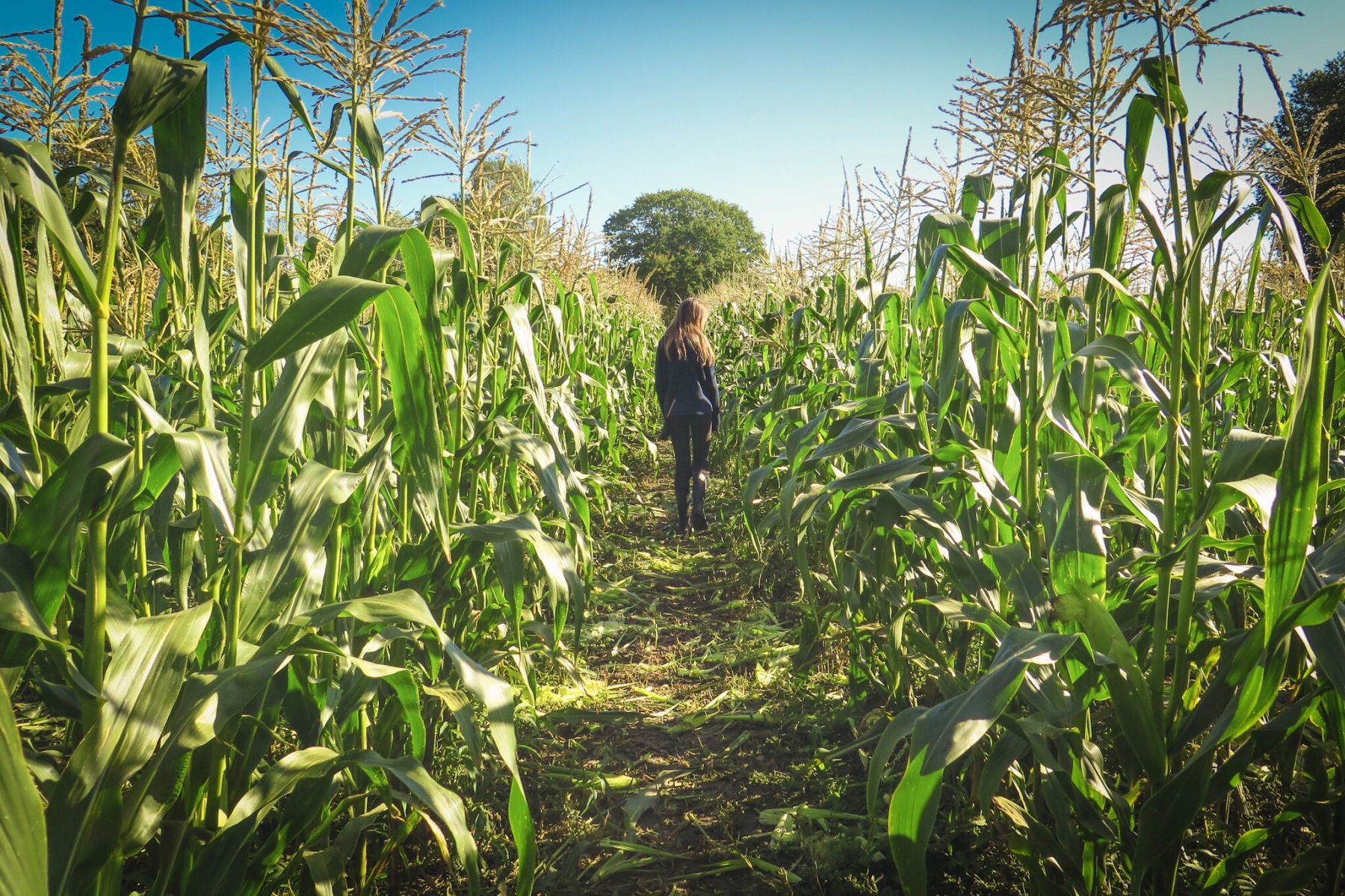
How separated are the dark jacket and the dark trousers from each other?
54mm

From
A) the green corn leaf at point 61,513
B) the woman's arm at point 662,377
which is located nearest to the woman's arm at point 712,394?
the woman's arm at point 662,377

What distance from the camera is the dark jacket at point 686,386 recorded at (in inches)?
211

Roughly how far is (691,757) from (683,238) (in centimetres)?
3988

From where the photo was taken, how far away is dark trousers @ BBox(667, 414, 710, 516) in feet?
17.6

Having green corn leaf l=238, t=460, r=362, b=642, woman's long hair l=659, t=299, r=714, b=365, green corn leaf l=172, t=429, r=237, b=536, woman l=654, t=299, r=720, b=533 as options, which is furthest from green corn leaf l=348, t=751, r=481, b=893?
woman's long hair l=659, t=299, r=714, b=365

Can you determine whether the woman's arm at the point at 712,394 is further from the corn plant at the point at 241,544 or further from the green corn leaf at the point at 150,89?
the green corn leaf at the point at 150,89

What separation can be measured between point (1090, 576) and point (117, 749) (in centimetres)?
179

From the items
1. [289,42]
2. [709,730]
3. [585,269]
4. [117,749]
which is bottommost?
[709,730]

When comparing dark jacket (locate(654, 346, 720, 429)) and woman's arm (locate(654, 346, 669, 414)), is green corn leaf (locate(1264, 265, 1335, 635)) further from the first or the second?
woman's arm (locate(654, 346, 669, 414))

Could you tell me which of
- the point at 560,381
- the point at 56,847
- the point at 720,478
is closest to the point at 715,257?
the point at 720,478

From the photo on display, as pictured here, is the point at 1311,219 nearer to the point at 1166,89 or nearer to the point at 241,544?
the point at 1166,89

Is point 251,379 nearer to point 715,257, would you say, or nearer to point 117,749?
point 117,749

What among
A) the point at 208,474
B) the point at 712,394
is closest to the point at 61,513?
the point at 208,474

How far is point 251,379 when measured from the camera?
1.18 metres
